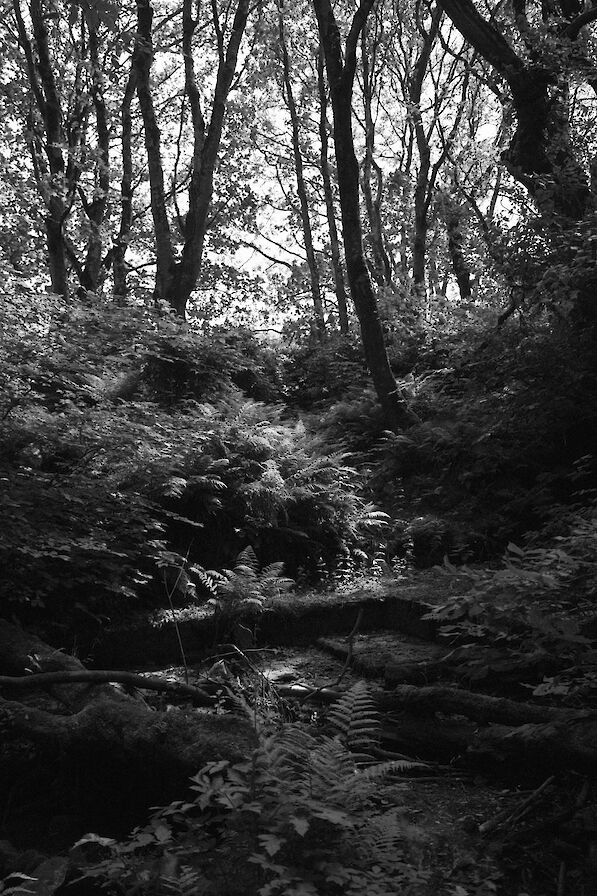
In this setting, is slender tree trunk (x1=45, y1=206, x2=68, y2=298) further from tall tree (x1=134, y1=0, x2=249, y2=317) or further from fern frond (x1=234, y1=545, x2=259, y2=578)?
fern frond (x1=234, y1=545, x2=259, y2=578)

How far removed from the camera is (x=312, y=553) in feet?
26.9

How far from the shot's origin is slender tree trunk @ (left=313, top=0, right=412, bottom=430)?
1090cm

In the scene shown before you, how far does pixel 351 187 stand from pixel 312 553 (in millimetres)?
6022

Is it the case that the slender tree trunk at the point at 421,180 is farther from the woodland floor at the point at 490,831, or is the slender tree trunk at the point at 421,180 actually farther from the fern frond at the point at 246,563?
the woodland floor at the point at 490,831

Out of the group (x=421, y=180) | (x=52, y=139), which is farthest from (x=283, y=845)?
(x=421, y=180)

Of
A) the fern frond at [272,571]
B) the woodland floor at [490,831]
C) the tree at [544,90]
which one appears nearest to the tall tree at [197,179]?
the tree at [544,90]

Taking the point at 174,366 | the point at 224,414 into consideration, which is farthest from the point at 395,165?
the point at 224,414

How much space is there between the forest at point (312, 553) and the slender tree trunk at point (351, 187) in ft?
0.17

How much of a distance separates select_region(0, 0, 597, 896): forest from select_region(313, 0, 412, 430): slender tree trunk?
0.05 metres

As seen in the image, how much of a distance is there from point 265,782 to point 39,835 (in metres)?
1.64

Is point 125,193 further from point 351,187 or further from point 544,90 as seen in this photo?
point 544,90

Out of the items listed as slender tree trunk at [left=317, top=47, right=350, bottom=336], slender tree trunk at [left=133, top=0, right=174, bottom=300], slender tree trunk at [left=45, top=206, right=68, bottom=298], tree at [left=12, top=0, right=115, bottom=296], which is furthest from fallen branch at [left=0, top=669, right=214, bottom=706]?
slender tree trunk at [left=317, top=47, right=350, bottom=336]

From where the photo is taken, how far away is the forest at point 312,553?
10.2ft

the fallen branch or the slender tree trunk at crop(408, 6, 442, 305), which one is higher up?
the slender tree trunk at crop(408, 6, 442, 305)
